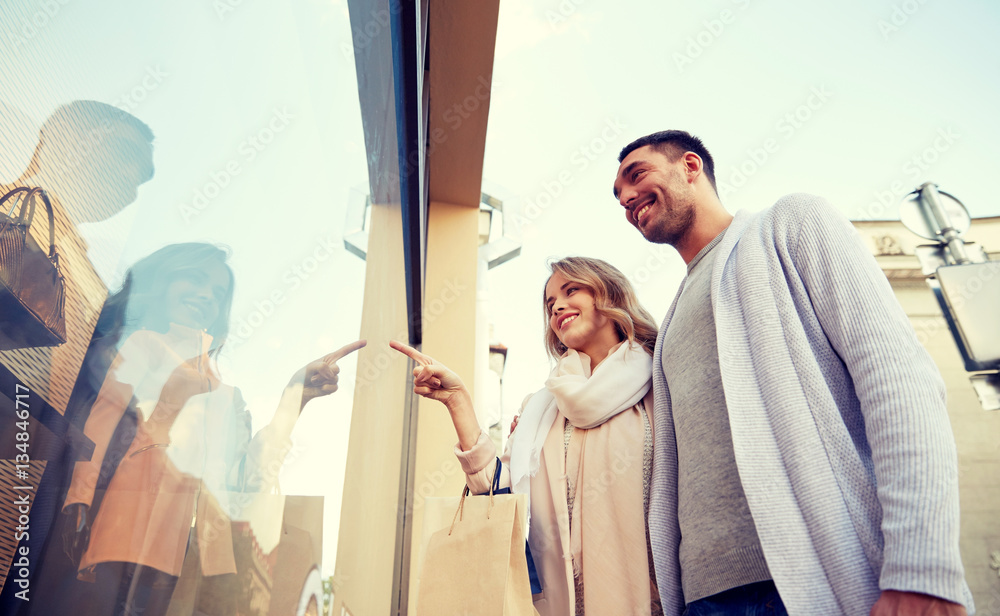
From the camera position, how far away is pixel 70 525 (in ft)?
0.84

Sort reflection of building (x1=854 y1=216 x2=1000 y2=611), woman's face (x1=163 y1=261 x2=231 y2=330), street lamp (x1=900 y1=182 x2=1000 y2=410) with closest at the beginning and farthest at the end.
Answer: woman's face (x1=163 y1=261 x2=231 y2=330), street lamp (x1=900 y1=182 x2=1000 y2=410), reflection of building (x1=854 y1=216 x2=1000 y2=611)

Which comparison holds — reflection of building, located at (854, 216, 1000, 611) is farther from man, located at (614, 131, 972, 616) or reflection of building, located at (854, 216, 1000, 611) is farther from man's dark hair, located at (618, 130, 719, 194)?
man, located at (614, 131, 972, 616)

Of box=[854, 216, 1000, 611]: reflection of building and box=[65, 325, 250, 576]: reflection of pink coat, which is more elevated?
→ box=[854, 216, 1000, 611]: reflection of building

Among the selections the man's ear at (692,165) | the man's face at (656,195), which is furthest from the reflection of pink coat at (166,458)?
the man's ear at (692,165)

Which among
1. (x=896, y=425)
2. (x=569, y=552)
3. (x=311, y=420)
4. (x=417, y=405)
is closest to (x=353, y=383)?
(x=311, y=420)

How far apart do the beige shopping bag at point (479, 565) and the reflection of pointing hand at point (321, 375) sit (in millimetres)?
535

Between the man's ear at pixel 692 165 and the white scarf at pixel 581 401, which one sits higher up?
the man's ear at pixel 692 165

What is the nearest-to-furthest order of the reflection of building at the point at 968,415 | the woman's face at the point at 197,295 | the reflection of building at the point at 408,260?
the woman's face at the point at 197,295 → the reflection of building at the point at 408,260 → the reflection of building at the point at 968,415

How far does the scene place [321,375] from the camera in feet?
2.86

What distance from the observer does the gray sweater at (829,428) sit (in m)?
0.81

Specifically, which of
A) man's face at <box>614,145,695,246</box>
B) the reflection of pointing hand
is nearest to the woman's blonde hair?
man's face at <box>614,145,695,246</box>

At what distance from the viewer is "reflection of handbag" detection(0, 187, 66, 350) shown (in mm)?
219

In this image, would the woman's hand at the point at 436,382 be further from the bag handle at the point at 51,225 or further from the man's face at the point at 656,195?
the bag handle at the point at 51,225

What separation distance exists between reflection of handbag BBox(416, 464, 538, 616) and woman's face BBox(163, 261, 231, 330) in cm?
94
